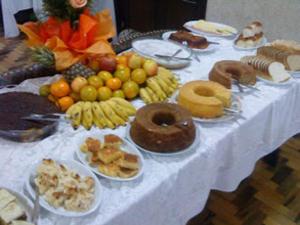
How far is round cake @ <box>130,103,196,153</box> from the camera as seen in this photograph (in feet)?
2.92

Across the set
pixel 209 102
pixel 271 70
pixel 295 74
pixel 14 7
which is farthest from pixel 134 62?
pixel 14 7

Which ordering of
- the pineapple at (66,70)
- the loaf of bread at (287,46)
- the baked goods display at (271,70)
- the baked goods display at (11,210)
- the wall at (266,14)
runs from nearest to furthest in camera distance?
the baked goods display at (11,210), the pineapple at (66,70), the baked goods display at (271,70), the loaf of bread at (287,46), the wall at (266,14)

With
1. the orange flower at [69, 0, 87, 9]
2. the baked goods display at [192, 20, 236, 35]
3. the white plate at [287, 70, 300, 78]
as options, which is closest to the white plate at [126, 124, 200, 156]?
the orange flower at [69, 0, 87, 9]

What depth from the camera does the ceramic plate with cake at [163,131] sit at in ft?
2.92

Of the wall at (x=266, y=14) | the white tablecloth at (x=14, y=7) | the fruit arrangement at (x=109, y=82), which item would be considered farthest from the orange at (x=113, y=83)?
the white tablecloth at (x=14, y=7)

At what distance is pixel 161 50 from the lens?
4.66 ft

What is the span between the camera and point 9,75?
1.18m

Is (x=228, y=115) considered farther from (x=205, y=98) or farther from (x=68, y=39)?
(x=68, y=39)

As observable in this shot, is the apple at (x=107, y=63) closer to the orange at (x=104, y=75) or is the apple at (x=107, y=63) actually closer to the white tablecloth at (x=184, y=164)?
the orange at (x=104, y=75)

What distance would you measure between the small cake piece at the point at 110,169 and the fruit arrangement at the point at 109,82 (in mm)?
284

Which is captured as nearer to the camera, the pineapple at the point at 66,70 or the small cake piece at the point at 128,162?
the small cake piece at the point at 128,162

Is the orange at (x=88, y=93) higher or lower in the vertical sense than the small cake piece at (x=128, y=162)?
higher

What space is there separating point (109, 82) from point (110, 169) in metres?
0.36

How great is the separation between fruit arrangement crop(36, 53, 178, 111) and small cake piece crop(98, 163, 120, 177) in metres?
0.28
